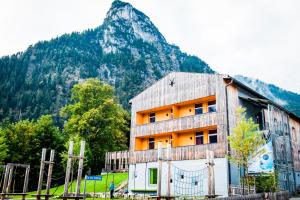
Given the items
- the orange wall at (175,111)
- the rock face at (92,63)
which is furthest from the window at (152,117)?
the rock face at (92,63)

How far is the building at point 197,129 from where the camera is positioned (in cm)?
2642

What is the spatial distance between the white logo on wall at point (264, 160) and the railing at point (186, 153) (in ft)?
11.6

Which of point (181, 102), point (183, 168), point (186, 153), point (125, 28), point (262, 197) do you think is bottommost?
point (262, 197)

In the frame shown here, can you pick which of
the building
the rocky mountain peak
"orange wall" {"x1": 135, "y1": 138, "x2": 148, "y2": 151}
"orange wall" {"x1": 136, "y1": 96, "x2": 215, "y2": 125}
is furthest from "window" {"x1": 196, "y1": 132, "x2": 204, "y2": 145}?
the rocky mountain peak

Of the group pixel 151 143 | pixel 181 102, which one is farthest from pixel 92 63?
pixel 181 102

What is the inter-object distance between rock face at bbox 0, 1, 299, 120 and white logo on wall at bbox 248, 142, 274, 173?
9490 centimetres

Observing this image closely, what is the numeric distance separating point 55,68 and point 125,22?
5318 centimetres

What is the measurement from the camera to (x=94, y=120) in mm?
46250

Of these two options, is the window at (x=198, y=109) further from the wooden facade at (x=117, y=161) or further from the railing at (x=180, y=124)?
the wooden facade at (x=117, y=161)

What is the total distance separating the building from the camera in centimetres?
2642

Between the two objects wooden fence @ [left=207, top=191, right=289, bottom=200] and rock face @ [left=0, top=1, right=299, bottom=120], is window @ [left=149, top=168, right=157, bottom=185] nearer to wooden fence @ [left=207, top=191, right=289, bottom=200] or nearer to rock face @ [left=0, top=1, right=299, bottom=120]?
wooden fence @ [left=207, top=191, right=289, bottom=200]

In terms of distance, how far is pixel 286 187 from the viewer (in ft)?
93.5

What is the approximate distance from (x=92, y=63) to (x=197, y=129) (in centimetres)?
13298

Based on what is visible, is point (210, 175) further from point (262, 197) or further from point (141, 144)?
point (141, 144)
